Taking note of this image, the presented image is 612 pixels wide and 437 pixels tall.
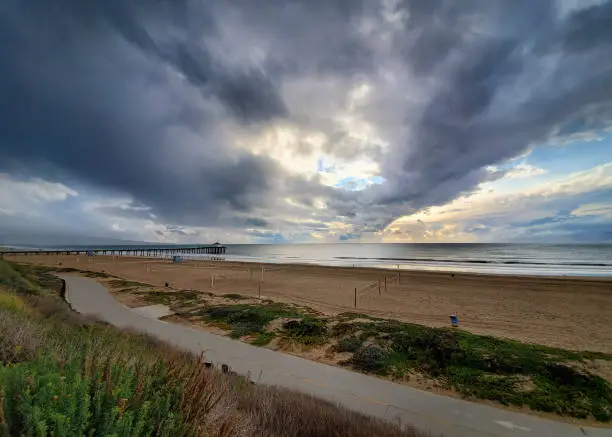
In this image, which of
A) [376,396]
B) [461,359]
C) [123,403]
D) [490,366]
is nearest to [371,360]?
[376,396]

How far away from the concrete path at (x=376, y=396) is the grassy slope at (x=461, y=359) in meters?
0.65

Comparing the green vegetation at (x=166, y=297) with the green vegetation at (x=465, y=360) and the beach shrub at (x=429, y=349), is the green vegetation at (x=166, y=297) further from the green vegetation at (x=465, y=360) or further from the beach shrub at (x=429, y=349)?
the beach shrub at (x=429, y=349)

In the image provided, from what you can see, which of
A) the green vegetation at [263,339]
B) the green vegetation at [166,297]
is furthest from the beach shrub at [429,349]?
the green vegetation at [166,297]

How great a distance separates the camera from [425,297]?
2078cm

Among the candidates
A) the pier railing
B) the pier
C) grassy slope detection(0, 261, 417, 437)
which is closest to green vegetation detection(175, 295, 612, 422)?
grassy slope detection(0, 261, 417, 437)

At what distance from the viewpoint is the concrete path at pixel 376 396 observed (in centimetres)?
558

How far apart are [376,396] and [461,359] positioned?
3372mm

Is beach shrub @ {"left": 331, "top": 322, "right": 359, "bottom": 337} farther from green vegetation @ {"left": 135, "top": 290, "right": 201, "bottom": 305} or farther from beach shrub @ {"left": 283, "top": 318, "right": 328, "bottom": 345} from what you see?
green vegetation @ {"left": 135, "top": 290, "right": 201, "bottom": 305}

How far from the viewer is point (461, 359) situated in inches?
333

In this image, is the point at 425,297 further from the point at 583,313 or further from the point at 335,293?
the point at 583,313

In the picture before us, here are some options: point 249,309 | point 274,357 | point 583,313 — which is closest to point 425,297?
point 583,313

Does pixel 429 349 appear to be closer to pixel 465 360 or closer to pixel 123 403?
pixel 465 360

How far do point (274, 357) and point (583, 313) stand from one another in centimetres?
1827

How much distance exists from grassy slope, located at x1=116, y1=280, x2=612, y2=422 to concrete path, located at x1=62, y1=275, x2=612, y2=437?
2.14ft
